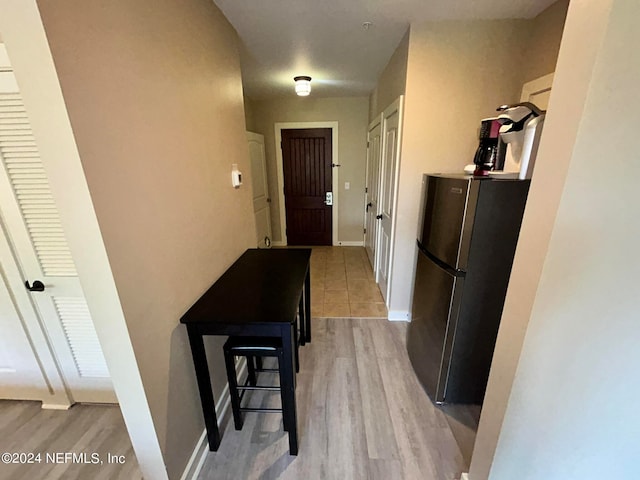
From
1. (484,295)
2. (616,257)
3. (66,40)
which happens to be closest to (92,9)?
(66,40)

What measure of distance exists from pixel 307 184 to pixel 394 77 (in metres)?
2.48

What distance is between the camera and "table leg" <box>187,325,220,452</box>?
1.27 m

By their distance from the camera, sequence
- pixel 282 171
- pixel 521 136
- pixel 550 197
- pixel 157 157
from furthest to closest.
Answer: pixel 282 171 → pixel 521 136 → pixel 157 157 → pixel 550 197

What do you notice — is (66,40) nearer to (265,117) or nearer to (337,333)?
(337,333)

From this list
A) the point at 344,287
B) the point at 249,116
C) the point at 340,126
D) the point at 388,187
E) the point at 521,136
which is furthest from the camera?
the point at 340,126

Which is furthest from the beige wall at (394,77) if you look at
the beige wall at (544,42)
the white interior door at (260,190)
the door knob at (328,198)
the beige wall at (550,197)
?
the white interior door at (260,190)

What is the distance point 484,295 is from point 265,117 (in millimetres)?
4219

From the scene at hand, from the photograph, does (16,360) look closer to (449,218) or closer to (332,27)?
(449,218)

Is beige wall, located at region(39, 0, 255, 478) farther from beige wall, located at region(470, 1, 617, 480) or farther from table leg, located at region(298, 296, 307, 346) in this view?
beige wall, located at region(470, 1, 617, 480)

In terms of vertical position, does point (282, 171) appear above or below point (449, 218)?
above

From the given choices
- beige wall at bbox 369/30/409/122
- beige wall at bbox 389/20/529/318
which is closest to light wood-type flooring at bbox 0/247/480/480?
beige wall at bbox 389/20/529/318

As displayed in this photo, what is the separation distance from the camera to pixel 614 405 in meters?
0.92

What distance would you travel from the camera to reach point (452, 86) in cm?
204

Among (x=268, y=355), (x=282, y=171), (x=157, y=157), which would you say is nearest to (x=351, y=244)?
(x=282, y=171)
